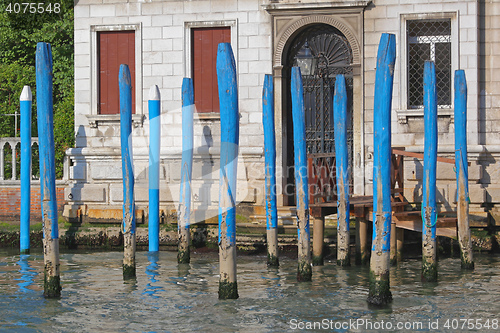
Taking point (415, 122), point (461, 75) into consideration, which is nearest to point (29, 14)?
point (415, 122)

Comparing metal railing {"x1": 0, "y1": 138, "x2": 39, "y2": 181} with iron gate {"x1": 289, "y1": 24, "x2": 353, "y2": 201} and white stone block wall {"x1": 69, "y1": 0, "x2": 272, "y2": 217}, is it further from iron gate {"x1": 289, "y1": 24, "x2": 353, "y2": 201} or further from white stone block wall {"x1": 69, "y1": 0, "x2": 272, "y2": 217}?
iron gate {"x1": 289, "y1": 24, "x2": 353, "y2": 201}

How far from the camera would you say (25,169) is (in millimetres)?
11844

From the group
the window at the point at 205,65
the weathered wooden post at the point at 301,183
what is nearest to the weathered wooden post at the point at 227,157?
the weathered wooden post at the point at 301,183

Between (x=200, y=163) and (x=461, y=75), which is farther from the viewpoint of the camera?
(x=200, y=163)

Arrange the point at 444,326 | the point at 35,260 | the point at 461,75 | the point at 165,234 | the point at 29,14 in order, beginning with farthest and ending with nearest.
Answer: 1. the point at 29,14
2. the point at 165,234
3. the point at 35,260
4. the point at 461,75
5. the point at 444,326

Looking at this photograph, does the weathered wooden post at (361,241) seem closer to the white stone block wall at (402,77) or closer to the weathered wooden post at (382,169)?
the white stone block wall at (402,77)

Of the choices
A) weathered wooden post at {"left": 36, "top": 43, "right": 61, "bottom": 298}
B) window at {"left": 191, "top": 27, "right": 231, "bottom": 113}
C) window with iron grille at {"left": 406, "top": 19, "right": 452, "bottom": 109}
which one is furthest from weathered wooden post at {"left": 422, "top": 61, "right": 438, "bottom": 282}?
window at {"left": 191, "top": 27, "right": 231, "bottom": 113}

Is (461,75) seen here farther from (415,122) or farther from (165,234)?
(165,234)

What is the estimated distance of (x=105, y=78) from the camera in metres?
13.1

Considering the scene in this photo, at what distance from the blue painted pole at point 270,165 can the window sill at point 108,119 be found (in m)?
3.23

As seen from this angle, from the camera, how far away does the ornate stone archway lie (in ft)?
40.5

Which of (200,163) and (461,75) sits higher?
(461,75)

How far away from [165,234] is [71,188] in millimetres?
1864

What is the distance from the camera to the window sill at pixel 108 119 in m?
13.0
